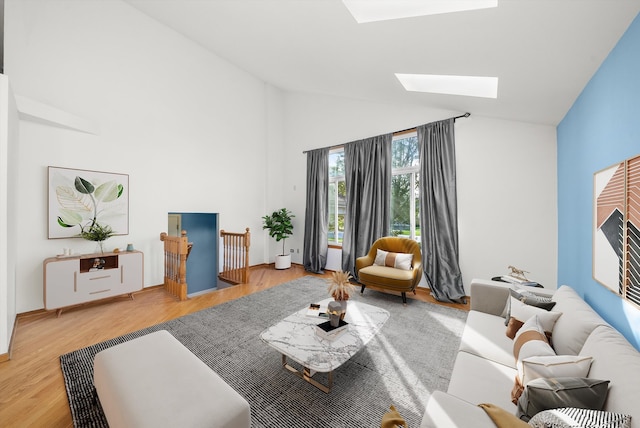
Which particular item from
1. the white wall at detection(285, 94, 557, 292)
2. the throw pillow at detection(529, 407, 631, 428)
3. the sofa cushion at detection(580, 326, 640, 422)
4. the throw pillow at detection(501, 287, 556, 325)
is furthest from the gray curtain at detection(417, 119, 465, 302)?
the throw pillow at detection(529, 407, 631, 428)

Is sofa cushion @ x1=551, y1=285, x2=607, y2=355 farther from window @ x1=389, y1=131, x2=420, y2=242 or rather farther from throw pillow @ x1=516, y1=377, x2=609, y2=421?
window @ x1=389, y1=131, x2=420, y2=242

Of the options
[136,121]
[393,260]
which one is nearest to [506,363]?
[393,260]

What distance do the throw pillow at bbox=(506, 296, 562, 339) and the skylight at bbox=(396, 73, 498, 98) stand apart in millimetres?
2248

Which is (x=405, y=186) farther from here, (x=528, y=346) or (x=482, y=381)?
(x=482, y=381)

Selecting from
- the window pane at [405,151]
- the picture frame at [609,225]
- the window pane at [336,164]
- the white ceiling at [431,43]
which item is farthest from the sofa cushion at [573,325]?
the window pane at [336,164]

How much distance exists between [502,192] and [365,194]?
2.08 m

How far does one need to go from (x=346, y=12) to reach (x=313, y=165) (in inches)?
136

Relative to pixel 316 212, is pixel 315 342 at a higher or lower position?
lower

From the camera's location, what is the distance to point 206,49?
4738 millimetres

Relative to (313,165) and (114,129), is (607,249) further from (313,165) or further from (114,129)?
(114,129)

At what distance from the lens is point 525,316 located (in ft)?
6.04

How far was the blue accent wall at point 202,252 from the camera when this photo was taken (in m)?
5.00

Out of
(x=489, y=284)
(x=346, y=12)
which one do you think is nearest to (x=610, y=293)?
(x=489, y=284)

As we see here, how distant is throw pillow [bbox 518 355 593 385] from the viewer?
44.8 inches
